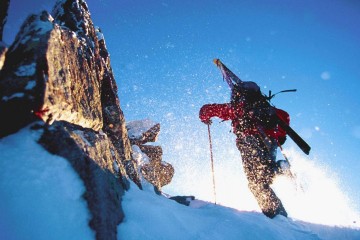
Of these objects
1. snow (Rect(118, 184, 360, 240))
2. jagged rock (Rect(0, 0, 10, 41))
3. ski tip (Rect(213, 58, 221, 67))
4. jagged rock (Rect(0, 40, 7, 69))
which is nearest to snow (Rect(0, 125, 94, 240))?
snow (Rect(118, 184, 360, 240))

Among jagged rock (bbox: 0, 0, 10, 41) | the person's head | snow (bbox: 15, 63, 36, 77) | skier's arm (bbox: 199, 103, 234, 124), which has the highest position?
the person's head

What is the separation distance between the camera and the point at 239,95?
1039 cm

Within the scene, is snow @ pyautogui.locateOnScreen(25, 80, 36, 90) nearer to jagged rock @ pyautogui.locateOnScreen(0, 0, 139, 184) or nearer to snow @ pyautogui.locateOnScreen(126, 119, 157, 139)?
jagged rock @ pyautogui.locateOnScreen(0, 0, 139, 184)

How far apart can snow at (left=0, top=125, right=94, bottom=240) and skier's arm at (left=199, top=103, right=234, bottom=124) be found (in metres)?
8.16

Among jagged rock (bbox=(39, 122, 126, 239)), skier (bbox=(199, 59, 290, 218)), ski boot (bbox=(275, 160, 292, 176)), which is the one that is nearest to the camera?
jagged rock (bbox=(39, 122, 126, 239))

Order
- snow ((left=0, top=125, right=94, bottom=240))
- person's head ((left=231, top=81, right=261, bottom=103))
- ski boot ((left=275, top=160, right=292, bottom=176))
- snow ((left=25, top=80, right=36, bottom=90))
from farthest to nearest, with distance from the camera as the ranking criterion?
person's head ((left=231, top=81, right=261, bottom=103)), ski boot ((left=275, top=160, right=292, bottom=176)), snow ((left=25, top=80, right=36, bottom=90)), snow ((left=0, top=125, right=94, bottom=240))

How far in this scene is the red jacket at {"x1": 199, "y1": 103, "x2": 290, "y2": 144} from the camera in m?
9.23

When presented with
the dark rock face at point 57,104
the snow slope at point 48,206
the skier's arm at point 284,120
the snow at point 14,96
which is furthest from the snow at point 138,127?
the snow at point 14,96

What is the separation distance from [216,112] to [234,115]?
957 millimetres

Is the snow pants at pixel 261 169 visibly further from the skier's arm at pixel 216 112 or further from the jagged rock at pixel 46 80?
the jagged rock at pixel 46 80

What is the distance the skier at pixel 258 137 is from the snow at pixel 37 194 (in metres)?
6.64

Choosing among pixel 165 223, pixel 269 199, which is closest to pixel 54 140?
pixel 165 223

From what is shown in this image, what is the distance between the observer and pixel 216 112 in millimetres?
11031

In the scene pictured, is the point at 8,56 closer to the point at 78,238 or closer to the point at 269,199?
the point at 78,238
